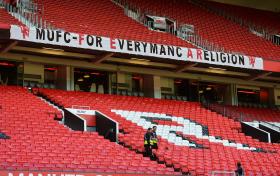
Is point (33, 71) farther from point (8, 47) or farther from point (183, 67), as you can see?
point (183, 67)

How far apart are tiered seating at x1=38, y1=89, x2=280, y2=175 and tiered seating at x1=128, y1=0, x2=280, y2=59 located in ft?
14.0

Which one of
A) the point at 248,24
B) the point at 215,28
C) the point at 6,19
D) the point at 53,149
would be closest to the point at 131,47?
the point at 6,19

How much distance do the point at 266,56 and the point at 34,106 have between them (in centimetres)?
1296

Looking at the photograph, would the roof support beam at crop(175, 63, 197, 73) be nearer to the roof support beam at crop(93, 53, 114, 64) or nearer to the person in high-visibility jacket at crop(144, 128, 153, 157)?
the roof support beam at crop(93, 53, 114, 64)

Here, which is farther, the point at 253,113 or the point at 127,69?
the point at 253,113

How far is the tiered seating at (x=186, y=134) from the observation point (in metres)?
19.2

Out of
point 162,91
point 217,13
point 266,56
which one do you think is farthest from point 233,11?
point 162,91

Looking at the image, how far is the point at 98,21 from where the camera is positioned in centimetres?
2694

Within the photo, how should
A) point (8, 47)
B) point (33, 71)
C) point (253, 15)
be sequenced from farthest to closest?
point (253, 15)
point (33, 71)
point (8, 47)

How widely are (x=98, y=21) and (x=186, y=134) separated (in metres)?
7.40

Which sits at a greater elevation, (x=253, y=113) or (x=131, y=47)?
(x=131, y=47)

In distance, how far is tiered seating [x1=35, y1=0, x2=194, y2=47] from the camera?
986 inches

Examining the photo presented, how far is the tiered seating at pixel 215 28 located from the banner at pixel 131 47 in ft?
7.21

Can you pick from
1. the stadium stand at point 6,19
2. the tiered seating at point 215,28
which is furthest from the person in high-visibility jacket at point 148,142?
the tiered seating at point 215,28
